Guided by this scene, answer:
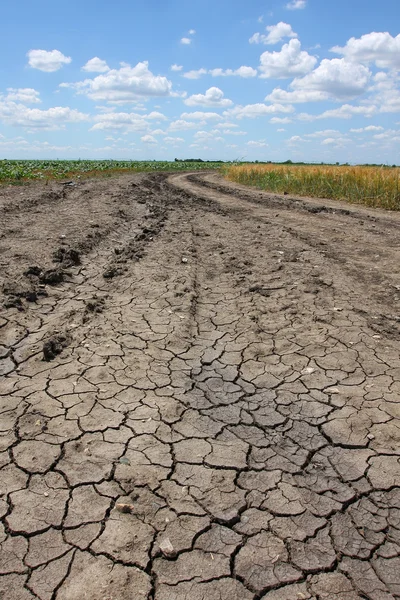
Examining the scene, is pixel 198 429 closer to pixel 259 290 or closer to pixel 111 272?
pixel 259 290

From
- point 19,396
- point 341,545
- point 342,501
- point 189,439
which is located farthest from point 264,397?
point 19,396

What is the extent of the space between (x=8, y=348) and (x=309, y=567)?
9.70 ft

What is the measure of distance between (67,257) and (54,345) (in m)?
2.62

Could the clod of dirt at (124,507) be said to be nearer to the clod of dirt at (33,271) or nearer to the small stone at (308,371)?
the small stone at (308,371)

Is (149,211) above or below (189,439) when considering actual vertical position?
above

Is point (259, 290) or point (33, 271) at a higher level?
point (33, 271)

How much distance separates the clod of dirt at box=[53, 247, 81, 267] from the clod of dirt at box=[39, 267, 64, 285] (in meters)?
0.44

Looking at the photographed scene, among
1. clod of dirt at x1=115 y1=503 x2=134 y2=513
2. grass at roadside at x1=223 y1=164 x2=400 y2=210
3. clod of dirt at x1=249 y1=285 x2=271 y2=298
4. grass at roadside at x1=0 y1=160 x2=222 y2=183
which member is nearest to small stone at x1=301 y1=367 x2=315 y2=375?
clod of dirt at x1=249 y1=285 x2=271 y2=298

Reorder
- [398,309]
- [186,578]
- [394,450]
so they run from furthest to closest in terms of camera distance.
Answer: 1. [398,309]
2. [394,450]
3. [186,578]

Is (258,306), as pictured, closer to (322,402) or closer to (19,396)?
(322,402)

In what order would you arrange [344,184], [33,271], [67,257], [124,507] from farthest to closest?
[344,184] < [67,257] < [33,271] < [124,507]

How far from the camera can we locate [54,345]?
3805 millimetres

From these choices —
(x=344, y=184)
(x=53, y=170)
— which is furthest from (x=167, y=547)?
(x=53, y=170)

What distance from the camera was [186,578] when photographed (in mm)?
1922
